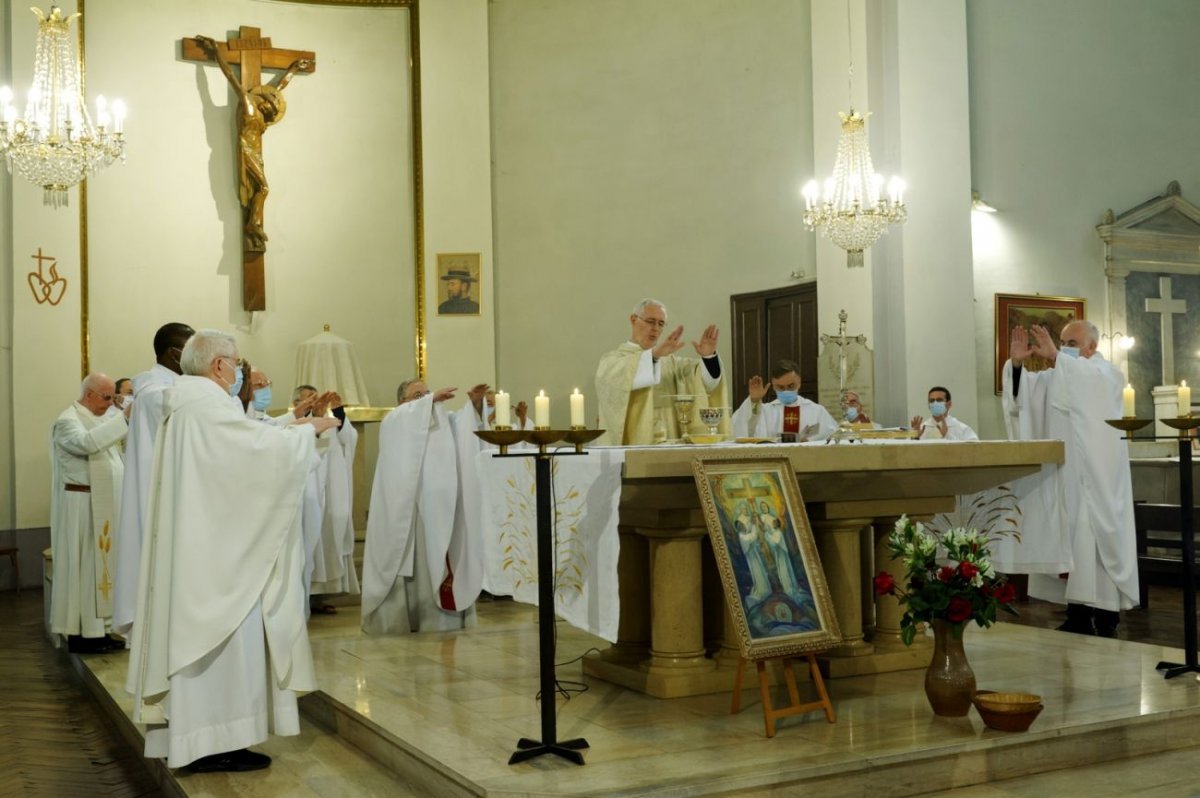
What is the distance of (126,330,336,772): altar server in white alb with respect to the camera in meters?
4.23

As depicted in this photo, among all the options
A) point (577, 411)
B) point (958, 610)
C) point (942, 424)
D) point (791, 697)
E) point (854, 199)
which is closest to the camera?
point (577, 411)

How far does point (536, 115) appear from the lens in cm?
1225

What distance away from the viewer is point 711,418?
539 cm

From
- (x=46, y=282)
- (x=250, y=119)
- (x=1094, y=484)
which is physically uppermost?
(x=250, y=119)

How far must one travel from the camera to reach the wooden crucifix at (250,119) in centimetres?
1158

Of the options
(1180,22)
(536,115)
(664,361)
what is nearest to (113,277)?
(536,115)

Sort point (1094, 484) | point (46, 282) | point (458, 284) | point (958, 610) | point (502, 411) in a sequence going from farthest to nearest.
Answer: point (458, 284) → point (46, 282) → point (1094, 484) → point (958, 610) → point (502, 411)

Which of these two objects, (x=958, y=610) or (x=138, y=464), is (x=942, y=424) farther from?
(x=138, y=464)

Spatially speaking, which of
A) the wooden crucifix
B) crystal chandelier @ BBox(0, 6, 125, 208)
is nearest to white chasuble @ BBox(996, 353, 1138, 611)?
crystal chandelier @ BBox(0, 6, 125, 208)

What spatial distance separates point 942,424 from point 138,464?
5810mm

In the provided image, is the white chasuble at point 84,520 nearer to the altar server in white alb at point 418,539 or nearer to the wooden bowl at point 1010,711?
the altar server in white alb at point 418,539

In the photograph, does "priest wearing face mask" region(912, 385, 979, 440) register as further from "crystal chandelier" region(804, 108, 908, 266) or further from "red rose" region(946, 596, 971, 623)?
"red rose" region(946, 596, 971, 623)

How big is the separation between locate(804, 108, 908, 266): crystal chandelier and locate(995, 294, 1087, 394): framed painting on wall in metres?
1.60

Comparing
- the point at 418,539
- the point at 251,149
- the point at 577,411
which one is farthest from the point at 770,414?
the point at 251,149
